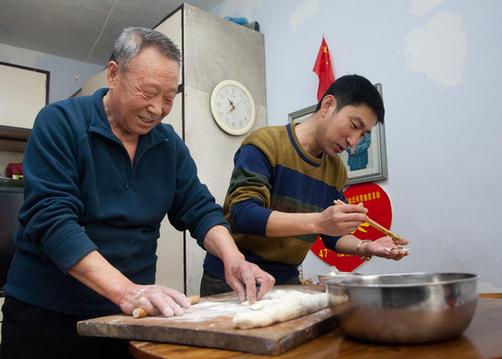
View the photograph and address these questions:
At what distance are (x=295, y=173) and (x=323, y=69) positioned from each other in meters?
1.34

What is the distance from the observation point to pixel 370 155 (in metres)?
2.36

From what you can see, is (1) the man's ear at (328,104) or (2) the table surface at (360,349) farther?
(1) the man's ear at (328,104)

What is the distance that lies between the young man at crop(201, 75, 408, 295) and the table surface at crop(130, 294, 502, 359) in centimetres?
62

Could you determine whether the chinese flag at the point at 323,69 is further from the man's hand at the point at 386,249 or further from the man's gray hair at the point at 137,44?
the man's gray hair at the point at 137,44

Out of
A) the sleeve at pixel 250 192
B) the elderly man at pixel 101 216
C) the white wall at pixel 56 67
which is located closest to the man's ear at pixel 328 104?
the sleeve at pixel 250 192

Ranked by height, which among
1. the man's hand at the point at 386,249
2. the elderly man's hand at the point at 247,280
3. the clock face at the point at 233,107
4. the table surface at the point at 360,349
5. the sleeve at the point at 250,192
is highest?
the clock face at the point at 233,107

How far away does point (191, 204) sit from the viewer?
1293mm

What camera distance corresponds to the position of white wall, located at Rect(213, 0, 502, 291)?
1.89m

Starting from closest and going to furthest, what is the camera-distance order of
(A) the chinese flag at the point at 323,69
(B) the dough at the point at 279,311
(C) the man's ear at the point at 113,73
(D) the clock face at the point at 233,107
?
(B) the dough at the point at 279,311 < (C) the man's ear at the point at 113,73 < (A) the chinese flag at the point at 323,69 < (D) the clock face at the point at 233,107

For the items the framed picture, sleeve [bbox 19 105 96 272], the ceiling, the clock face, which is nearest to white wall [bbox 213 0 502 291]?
the framed picture

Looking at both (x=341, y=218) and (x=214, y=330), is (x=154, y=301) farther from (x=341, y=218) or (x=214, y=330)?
(x=341, y=218)

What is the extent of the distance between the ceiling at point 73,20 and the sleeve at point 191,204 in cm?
276

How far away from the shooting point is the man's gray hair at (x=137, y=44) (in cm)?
113

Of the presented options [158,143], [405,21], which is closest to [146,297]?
[158,143]
